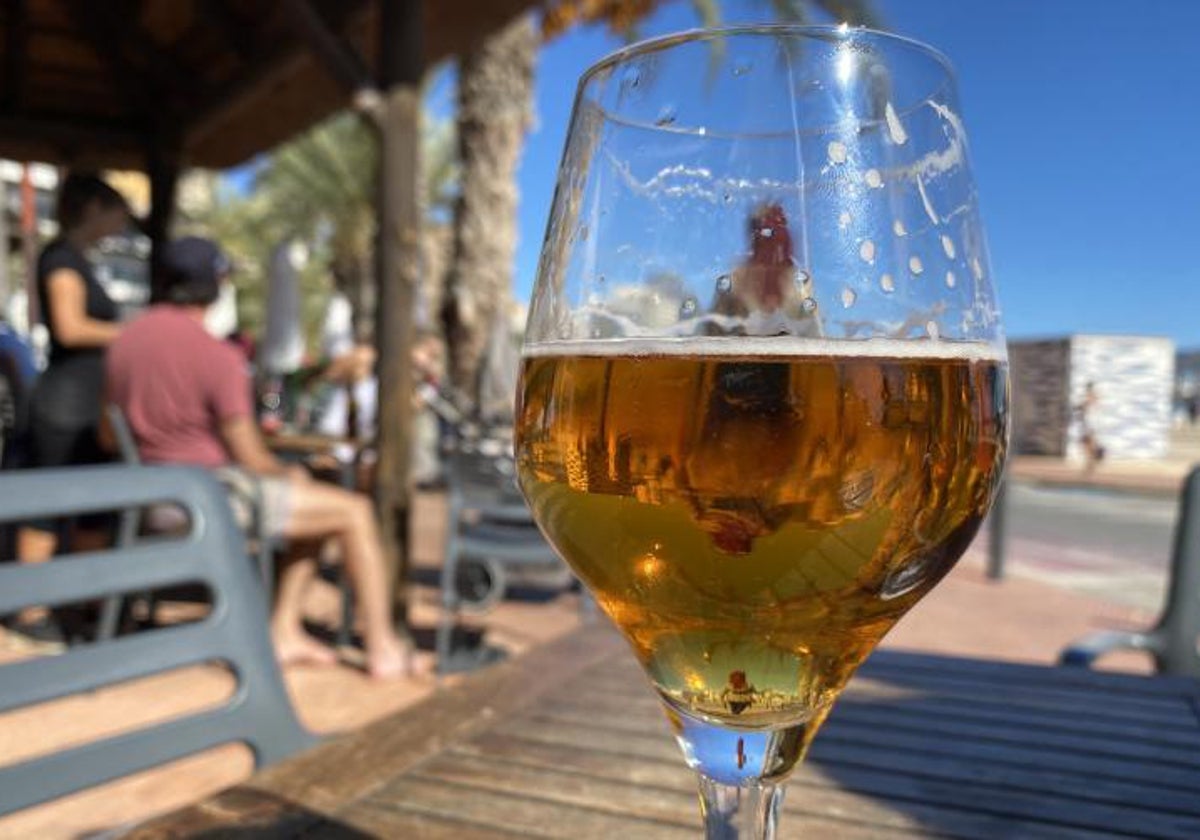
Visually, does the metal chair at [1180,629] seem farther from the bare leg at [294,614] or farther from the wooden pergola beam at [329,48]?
the wooden pergola beam at [329,48]

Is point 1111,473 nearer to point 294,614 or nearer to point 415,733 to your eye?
point 294,614

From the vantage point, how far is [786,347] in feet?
1.69

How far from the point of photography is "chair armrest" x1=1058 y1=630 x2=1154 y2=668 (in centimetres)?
196

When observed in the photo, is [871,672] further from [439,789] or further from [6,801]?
[6,801]

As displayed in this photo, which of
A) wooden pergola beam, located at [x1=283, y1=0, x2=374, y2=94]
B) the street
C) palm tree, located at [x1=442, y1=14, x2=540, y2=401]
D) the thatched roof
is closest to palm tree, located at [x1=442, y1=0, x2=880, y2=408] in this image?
palm tree, located at [x1=442, y1=14, x2=540, y2=401]

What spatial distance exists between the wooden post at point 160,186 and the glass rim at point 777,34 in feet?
23.6

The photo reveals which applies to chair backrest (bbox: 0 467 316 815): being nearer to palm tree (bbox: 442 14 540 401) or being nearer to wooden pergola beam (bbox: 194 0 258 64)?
wooden pergola beam (bbox: 194 0 258 64)

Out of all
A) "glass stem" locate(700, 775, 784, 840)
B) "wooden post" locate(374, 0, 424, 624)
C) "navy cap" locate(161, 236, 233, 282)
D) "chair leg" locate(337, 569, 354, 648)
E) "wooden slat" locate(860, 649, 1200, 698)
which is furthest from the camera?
"chair leg" locate(337, 569, 354, 648)

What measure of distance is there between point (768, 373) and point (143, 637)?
105 centimetres

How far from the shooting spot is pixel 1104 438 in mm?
22297

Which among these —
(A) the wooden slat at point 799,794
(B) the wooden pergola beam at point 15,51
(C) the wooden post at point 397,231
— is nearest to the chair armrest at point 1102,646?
(A) the wooden slat at point 799,794

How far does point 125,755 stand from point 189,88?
21.3ft

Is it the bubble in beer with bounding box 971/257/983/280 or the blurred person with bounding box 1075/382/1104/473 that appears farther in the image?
the blurred person with bounding box 1075/382/1104/473

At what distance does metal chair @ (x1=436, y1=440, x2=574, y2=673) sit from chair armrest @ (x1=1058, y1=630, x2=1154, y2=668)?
213 cm
